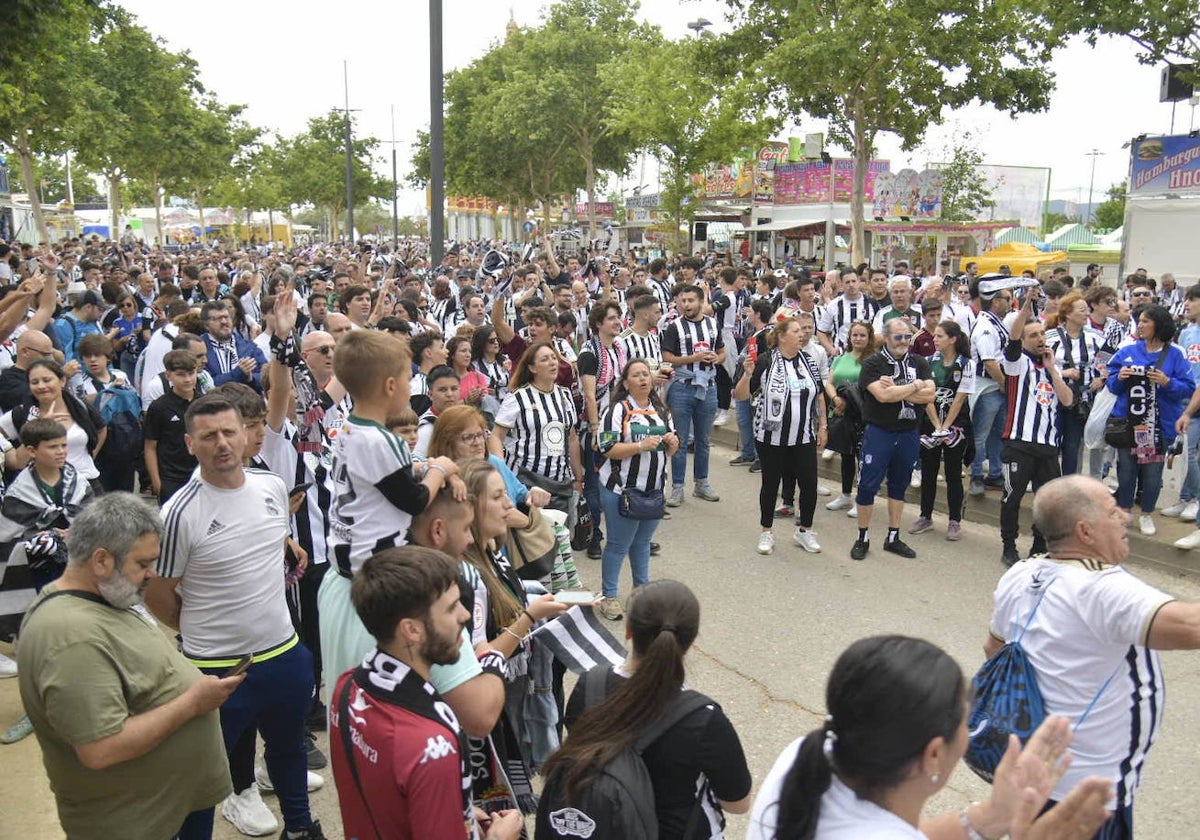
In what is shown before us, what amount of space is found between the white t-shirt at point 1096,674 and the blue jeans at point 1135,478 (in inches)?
194

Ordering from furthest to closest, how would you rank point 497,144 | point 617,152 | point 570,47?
point 497,144 < point 617,152 < point 570,47

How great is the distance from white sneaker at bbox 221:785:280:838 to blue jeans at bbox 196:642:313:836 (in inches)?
10.7

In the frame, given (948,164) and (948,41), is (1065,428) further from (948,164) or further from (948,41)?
(948,164)

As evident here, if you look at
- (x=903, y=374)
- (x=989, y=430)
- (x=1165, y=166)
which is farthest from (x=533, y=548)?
(x=1165, y=166)

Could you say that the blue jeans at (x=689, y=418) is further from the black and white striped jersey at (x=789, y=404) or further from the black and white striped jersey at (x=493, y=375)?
the black and white striped jersey at (x=493, y=375)

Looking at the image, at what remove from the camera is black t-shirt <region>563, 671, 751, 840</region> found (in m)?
2.27

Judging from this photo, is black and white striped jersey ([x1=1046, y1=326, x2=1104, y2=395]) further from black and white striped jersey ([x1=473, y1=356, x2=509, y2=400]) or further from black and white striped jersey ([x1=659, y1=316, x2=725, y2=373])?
black and white striped jersey ([x1=473, y1=356, x2=509, y2=400])

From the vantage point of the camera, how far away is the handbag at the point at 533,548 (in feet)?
12.8

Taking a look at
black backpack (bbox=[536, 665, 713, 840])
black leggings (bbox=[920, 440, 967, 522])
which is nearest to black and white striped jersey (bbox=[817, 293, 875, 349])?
black leggings (bbox=[920, 440, 967, 522])

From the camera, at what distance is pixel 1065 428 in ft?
25.7

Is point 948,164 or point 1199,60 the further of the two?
point 948,164

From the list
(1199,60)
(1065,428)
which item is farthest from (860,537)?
(1199,60)

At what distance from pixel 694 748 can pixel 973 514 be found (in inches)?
263

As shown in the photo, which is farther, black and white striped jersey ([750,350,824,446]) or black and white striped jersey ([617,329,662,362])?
black and white striped jersey ([617,329,662,362])
